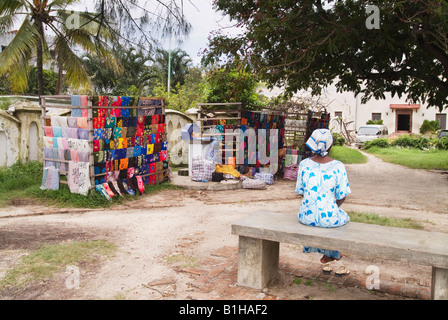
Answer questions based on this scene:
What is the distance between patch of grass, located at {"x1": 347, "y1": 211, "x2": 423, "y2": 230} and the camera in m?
6.49

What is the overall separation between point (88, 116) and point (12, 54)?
4781 mm

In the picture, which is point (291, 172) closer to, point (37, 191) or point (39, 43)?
point (37, 191)

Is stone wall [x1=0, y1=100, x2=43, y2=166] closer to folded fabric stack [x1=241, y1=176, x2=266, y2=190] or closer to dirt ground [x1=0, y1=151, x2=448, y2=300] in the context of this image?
dirt ground [x1=0, y1=151, x2=448, y2=300]

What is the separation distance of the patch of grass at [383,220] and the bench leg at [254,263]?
3048mm

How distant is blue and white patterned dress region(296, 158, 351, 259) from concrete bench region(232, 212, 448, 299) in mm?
101

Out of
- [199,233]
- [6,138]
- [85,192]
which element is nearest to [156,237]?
[199,233]

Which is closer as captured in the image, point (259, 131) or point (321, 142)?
point (321, 142)

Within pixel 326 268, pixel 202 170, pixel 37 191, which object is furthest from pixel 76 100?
pixel 326 268

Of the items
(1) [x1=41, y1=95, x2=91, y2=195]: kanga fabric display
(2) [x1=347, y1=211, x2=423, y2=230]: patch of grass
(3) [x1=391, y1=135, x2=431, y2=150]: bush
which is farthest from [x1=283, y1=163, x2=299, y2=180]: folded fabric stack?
(3) [x1=391, y1=135, x2=431, y2=150]: bush

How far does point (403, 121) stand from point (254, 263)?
3111 centimetres

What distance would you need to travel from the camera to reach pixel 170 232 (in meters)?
6.28

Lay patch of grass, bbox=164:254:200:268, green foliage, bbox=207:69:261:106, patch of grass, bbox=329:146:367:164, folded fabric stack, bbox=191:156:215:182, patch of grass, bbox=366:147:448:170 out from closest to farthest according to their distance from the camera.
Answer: patch of grass, bbox=164:254:200:268 → folded fabric stack, bbox=191:156:215:182 → green foliage, bbox=207:69:261:106 → patch of grass, bbox=366:147:448:170 → patch of grass, bbox=329:146:367:164

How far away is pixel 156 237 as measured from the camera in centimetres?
599

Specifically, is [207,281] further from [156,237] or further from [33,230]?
[33,230]
